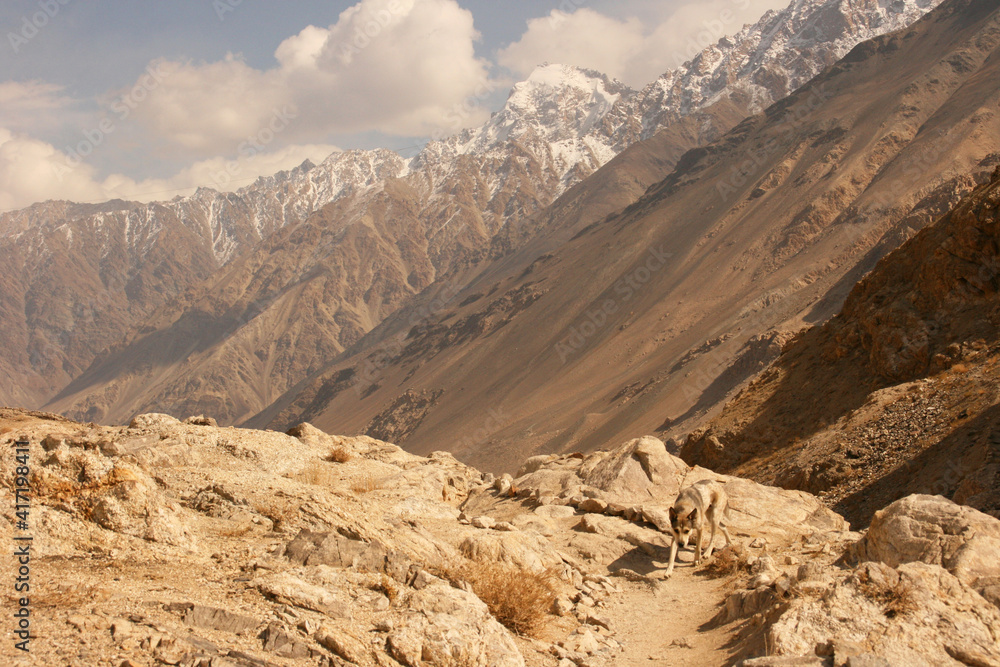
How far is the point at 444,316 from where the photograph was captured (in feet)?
538

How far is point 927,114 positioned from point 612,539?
108 metres

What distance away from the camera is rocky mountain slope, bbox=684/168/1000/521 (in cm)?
1470

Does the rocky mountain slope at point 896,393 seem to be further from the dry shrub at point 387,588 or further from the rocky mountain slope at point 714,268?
the rocky mountain slope at point 714,268

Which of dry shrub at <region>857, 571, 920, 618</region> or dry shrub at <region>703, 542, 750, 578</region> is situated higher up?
dry shrub at <region>857, 571, 920, 618</region>

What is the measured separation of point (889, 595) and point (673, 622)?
9.26ft

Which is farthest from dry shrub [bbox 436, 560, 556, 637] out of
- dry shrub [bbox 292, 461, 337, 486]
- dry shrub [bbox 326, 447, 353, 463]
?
dry shrub [bbox 326, 447, 353, 463]

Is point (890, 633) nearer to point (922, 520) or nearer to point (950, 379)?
point (922, 520)

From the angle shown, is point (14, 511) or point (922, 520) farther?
point (922, 520)

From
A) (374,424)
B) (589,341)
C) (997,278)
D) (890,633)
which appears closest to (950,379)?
(997,278)

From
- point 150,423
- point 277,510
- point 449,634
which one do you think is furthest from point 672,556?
point 150,423

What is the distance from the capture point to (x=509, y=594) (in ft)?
22.9

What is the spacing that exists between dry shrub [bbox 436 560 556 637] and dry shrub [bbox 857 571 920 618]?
9.81ft

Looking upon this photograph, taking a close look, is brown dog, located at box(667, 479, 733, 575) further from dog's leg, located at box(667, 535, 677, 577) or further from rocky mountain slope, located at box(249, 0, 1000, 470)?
rocky mountain slope, located at box(249, 0, 1000, 470)

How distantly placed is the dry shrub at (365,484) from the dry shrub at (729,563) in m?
5.56
